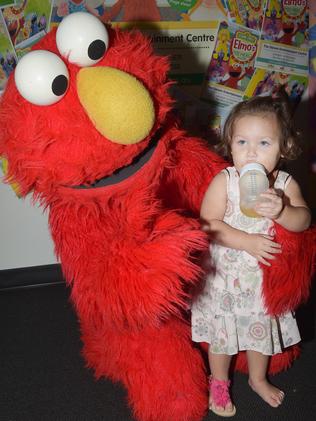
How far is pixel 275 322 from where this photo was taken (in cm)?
82

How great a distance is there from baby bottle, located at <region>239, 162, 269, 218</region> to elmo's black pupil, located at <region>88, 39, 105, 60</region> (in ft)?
1.01

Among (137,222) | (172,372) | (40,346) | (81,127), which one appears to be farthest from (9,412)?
(81,127)

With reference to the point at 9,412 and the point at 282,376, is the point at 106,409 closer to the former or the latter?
the point at 9,412

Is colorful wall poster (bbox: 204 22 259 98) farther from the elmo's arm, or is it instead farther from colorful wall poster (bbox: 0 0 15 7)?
colorful wall poster (bbox: 0 0 15 7)

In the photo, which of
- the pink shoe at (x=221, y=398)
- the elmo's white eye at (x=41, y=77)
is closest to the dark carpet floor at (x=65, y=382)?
the pink shoe at (x=221, y=398)

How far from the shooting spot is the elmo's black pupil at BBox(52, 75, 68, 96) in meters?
0.52

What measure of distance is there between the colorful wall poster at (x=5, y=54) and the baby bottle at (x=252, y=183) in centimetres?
78

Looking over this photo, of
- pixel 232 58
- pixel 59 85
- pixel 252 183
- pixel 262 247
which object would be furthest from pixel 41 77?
pixel 232 58

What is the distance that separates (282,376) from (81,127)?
79 centimetres

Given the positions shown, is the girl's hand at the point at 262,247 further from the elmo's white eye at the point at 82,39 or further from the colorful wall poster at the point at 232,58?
the colorful wall poster at the point at 232,58

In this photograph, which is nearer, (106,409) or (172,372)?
(172,372)

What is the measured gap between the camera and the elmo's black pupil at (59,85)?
0.52m

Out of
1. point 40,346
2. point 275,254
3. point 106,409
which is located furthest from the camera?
point 40,346

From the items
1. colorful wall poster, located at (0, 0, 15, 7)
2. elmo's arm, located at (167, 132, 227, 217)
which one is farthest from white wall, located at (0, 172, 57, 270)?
elmo's arm, located at (167, 132, 227, 217)
